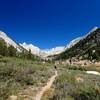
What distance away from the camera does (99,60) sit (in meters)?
170

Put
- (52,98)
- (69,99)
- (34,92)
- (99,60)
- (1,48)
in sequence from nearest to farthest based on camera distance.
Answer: (69,99) < (52,98) < (34,92) < (1,48) < (99,60)

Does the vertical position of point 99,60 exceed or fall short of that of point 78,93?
it exceeds it

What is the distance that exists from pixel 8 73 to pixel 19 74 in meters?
1.62

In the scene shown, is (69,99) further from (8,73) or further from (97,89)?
(8,73)

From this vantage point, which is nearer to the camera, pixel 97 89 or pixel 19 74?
pixel 97 89

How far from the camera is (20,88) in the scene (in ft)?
67.9

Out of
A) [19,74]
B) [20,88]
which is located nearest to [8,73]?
[19,74]

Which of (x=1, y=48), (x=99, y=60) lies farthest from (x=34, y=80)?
(x=99, y=60)

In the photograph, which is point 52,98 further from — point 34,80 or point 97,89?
point 34,80

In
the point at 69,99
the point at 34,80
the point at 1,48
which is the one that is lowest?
the point at 69,99

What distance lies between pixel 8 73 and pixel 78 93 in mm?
10155

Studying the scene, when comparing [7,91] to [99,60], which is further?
[99,60]

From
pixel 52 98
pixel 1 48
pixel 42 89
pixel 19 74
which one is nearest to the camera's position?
pixel 52 98

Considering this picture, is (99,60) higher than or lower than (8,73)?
higher
